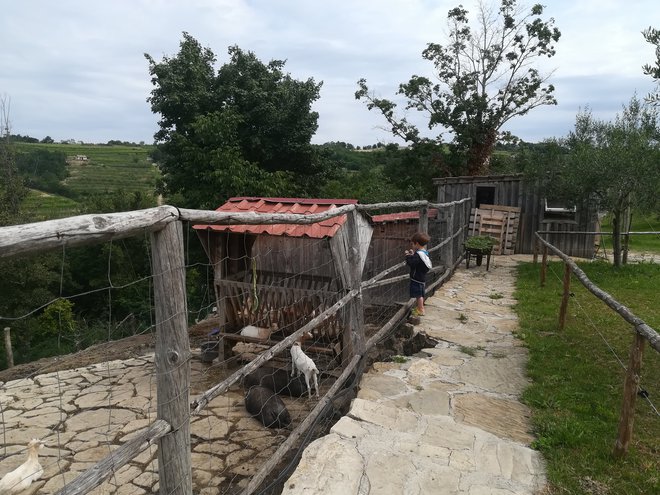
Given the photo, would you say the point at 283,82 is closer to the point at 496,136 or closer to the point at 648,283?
the point at 496,136

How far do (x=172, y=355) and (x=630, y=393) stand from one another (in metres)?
3.02

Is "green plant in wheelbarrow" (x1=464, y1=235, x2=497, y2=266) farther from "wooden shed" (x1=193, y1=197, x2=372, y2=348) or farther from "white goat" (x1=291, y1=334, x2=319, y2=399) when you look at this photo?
"white goat" (x1=291, y1=334, x2=319, y2=399)

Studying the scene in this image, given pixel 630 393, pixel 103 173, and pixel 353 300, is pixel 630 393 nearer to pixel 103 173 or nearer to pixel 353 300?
pixel 353 300

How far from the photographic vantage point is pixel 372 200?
24.3m

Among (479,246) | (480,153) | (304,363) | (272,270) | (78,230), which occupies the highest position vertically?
(480,153)

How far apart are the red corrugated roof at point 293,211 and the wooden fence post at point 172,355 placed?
8.80 feet

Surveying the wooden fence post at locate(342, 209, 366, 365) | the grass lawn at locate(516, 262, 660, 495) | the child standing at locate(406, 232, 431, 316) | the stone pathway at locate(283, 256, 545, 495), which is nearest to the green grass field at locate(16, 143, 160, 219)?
the child standing at locate(406, 232, 431, 316)

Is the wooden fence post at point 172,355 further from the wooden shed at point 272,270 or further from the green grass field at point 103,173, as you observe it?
the green grass field at point 103,173

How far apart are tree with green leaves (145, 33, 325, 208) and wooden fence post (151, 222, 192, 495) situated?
15559mm

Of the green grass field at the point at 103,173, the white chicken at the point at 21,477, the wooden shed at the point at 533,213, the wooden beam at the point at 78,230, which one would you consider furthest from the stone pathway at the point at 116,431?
the green grass field at the point at 103,173

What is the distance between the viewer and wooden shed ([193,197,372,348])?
231 inches

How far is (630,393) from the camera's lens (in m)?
3.11

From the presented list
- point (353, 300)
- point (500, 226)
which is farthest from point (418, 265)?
point (500, 226)

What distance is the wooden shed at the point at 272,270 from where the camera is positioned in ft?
19.2
